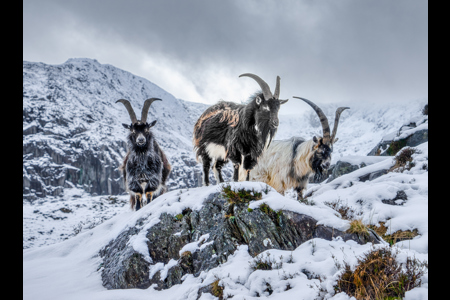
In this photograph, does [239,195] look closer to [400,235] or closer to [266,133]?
[266,133]

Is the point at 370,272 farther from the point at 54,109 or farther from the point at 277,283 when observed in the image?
the point at 54,109

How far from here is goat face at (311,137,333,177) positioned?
296 inches

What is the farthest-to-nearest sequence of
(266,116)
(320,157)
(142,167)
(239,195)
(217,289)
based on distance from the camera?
(142,167) < (320,157) < (266,116) < (239,195) < (217,289)

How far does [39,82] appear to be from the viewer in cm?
11619

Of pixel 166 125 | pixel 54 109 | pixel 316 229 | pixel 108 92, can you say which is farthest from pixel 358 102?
pixel 316 229

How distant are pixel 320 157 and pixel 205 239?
472cm

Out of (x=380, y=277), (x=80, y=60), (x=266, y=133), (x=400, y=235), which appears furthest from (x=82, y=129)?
(x=380, y=277)

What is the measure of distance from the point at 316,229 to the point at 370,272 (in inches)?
49.3

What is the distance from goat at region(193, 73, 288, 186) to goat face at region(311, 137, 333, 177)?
2.37 meters

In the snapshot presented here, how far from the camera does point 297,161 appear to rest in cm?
816


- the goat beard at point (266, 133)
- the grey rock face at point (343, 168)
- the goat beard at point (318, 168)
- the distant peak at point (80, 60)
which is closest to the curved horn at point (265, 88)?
the goat beard at point (266, 133)

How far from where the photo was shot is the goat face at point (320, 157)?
7512mm

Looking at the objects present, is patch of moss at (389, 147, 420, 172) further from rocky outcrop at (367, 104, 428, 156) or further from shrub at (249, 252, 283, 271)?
shrub at (249, 252, 283, 271)

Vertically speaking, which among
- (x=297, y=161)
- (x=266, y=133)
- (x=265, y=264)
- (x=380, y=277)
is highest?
(x=266, y=133)
